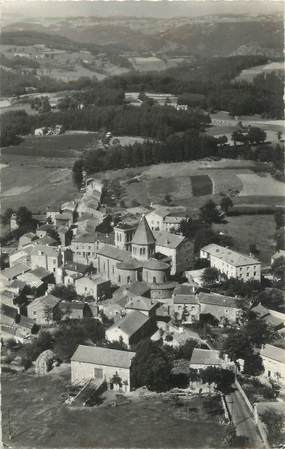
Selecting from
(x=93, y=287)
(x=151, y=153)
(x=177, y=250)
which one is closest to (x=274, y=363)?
(x=177, y=250)

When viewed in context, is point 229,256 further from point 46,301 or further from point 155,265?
point 46,301

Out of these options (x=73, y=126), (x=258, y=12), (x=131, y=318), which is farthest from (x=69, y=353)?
(x=73, y=126)

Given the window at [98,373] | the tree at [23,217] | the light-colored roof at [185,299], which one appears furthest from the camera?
the tree at [23,217]

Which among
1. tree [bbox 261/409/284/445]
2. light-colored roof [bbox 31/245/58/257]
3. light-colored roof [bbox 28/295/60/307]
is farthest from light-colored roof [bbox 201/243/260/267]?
tree [bbox 261/409/284/445]

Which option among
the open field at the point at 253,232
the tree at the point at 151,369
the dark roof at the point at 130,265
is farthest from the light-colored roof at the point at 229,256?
the tree at the point at 151,369

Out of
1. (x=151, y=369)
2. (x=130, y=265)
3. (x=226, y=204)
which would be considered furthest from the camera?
(x=226, y=204)

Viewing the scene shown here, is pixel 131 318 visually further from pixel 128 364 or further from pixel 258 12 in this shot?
pixel 258 12

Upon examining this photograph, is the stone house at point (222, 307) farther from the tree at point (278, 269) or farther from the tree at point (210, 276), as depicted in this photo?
the tree at point (278, 269)
